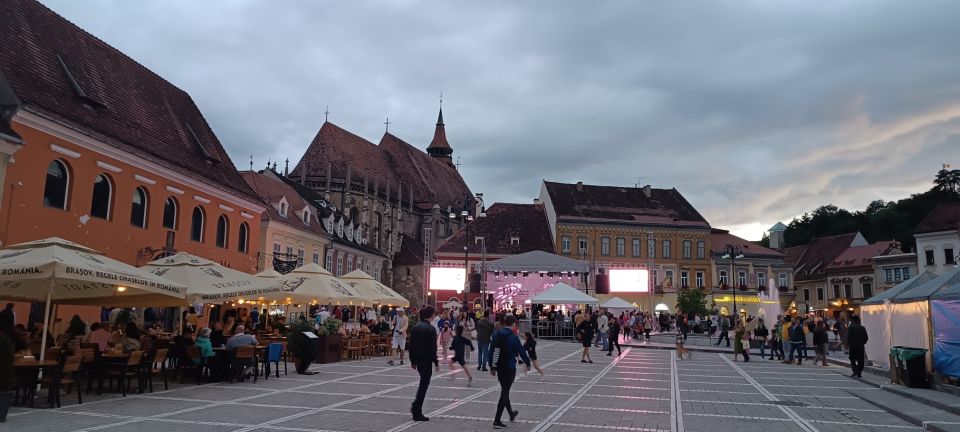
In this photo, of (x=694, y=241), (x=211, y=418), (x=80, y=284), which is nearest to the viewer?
(x=211, y=418)

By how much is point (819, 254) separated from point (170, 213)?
2891 inches

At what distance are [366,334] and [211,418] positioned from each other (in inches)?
543

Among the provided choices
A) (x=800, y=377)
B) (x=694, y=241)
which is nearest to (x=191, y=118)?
(x=800, y=377)

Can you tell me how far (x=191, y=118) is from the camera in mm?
30766

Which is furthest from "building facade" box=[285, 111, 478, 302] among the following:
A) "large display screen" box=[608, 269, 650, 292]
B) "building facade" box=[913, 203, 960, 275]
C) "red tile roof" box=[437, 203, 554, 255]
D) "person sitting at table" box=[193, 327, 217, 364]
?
"building facade" box=[913, 203, 960, 275]

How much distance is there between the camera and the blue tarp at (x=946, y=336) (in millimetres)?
14570

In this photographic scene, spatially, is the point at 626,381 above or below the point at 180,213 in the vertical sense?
below

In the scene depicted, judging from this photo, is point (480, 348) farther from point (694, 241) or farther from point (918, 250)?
point (918, 250)

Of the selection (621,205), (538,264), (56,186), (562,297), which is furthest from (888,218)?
(56,186)

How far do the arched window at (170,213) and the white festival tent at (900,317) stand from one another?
2415 centimetres

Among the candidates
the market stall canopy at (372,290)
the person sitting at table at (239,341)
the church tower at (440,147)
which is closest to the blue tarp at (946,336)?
the person sitting at table at (239,341)

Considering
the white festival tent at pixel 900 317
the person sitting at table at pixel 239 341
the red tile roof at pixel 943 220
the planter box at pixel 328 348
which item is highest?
the red tile roof at pixel 943 220

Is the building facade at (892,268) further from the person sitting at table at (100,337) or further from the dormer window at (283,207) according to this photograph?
the person sitting at table at (100,337)

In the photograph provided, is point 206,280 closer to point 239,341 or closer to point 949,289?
point 239,341
